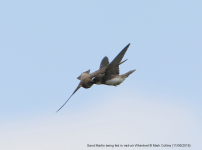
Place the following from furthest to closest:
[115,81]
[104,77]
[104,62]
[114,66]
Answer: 1. [104,62]
2. [115,81]
3. [104,77]
4. [114,66]

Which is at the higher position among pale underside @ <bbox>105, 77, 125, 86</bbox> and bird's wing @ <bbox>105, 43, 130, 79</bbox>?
bird's wing @ <bbox>105, 43, 130, 79</bbox>

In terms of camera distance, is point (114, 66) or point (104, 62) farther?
point (104, 62)

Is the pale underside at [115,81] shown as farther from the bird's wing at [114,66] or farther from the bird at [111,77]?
the bird's wing at [114,66]

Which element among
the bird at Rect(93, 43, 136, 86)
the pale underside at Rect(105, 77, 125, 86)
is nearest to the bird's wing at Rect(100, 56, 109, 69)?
the bird at Rect(93, 43, 136, 86)

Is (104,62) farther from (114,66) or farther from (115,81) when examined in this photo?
(114,66)

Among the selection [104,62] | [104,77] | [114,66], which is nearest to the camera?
[114,66]

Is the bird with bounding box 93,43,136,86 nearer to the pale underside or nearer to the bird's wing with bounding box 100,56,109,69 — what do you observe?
the pale underside

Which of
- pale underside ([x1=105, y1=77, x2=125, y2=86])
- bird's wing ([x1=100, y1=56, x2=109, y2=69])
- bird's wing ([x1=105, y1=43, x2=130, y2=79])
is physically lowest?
pale underside ([x1=105, y1=77, x2=125, y2=86])

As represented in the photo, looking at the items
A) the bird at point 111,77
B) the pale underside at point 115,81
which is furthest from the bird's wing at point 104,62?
the pale underside at point 115,81

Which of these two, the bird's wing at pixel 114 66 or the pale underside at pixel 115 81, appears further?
the pale underside at pixel 115 81

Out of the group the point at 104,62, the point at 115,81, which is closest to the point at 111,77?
the point at 115,81

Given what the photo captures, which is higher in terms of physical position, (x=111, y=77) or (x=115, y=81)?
(x=111, y=77)

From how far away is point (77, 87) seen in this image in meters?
19.5

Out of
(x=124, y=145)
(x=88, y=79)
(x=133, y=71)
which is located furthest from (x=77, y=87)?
(x=124, y=145)
